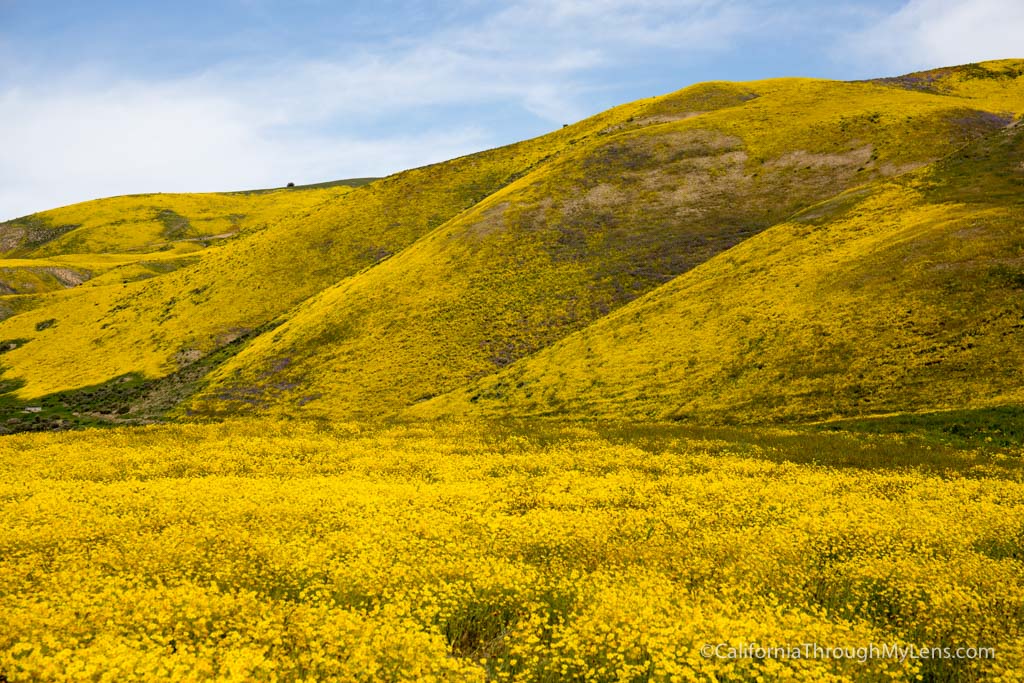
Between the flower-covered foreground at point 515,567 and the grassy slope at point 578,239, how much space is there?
29301 millimetres

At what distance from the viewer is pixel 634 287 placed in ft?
237

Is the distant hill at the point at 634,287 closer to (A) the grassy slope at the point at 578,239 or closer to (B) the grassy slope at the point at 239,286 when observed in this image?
(A) the grassy slope at the point at 578,239

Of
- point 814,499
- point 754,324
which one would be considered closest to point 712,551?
point 814,499

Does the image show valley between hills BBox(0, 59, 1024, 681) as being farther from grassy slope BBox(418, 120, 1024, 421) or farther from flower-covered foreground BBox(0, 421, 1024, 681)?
grassy slope BBox(418, 120, 1024, 421)

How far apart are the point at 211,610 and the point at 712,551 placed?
1199cm

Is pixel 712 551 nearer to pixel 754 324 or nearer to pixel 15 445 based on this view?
pixel 754 324

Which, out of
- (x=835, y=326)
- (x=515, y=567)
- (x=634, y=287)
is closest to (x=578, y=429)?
(x=835, y=326)

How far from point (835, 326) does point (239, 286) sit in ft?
281

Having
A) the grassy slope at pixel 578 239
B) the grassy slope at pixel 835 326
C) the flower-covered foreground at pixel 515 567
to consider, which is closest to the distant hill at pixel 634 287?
the grassy slope at pixel 835 326

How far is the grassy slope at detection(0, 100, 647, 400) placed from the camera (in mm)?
88938

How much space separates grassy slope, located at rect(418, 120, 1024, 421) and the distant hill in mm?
205

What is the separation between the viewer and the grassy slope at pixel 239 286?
88.9 metres

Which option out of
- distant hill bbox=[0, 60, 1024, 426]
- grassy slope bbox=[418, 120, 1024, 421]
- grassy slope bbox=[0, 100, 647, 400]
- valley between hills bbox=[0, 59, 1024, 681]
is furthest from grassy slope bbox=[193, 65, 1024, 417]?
grassy slope bbox=[0, 100, 647, 400]

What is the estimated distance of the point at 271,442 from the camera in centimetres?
3819
